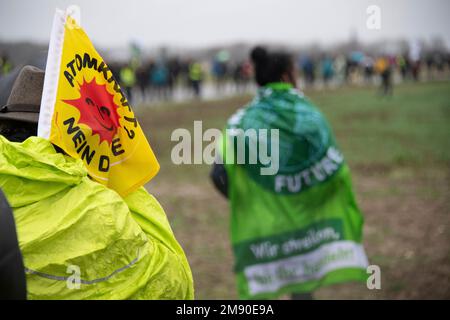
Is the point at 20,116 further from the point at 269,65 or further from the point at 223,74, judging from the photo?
the point at 223,74

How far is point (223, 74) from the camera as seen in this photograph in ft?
93.1

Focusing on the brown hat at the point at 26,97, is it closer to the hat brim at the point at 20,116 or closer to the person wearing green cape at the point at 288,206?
the hat brim at the point at 20,116

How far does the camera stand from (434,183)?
325 inches

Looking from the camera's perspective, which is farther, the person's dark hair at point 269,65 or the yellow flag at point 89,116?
the person's dark hair at point 269,65

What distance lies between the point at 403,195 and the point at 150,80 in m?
18.4

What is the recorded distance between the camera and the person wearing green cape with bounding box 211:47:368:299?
3498 mm

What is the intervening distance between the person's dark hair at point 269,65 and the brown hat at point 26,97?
217 centimetres

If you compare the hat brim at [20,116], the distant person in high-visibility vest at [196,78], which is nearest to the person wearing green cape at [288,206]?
the hat brim at [20,116]

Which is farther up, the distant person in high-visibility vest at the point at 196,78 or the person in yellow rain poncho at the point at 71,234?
the person in yellow rain poncho at the point at 71,234

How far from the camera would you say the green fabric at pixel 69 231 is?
136 centimetres

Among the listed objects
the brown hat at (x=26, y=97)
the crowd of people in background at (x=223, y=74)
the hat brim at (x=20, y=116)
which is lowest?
the crowd of people in background at (x=223, y=74)

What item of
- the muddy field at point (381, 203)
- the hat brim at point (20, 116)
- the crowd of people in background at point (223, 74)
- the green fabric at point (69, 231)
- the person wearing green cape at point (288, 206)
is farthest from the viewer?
the crowd of people in background at point (223, 74)

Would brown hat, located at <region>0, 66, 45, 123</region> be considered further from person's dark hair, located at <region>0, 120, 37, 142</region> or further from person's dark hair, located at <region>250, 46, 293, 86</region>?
person's dark hair, located at <region>250, 46, 293, 86</region>
